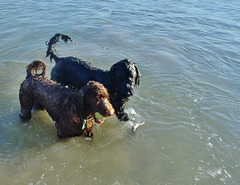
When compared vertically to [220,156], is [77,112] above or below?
above

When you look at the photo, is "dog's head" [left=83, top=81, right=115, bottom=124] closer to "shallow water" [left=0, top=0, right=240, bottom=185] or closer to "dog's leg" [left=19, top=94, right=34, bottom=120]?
"shallow water" [left=0, top=0, right=240, bottom=185]

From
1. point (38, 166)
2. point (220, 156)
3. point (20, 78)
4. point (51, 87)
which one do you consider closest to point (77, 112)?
point (51, 87)

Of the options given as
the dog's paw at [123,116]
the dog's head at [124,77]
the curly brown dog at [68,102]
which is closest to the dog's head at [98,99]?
the curly brown dog at [68,102]

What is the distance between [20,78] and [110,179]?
4558 mm

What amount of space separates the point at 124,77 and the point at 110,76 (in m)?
0.41

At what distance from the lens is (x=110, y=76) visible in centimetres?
437

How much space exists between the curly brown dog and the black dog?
72 cm

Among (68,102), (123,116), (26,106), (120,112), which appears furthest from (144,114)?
(26,106)

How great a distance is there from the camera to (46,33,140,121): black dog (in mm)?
4047

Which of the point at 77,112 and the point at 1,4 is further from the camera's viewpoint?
the point at 1,4

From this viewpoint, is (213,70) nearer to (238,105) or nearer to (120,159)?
(238,105)

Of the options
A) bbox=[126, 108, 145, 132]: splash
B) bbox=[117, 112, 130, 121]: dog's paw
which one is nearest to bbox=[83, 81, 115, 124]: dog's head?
bbox=[117, 112, 130, 121]: dog's paw

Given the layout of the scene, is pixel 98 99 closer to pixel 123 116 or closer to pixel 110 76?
pixel 110 76

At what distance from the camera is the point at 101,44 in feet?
29.3
